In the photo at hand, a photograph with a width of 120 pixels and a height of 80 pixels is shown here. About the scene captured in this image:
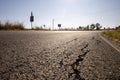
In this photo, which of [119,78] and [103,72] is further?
[103,72]

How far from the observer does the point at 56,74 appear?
191 centimetres

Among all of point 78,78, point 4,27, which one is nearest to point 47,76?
point 78,78

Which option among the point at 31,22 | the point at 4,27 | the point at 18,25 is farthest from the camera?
the point at 31,22

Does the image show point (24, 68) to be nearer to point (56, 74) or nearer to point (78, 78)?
point (56, 74)

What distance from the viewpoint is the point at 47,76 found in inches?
71.2

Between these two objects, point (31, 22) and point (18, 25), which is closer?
point (18, 25)

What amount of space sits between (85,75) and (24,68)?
0.65 m

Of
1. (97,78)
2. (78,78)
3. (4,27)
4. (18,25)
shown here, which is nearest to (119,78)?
(97,78)

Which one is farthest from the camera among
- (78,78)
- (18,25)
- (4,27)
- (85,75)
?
(18,25)

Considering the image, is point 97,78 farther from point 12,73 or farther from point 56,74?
point 12,73

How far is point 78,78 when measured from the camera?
5.90ft

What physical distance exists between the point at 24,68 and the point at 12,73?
245 millimetres

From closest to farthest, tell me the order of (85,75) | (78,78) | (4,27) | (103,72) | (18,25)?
(78,78), (85,75), (103,72), (4,27), (18,25)

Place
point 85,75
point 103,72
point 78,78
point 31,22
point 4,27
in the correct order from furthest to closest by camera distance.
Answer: point 31,22 → point 4,27 → point 103,72 → point 85,75 → point 78,78
